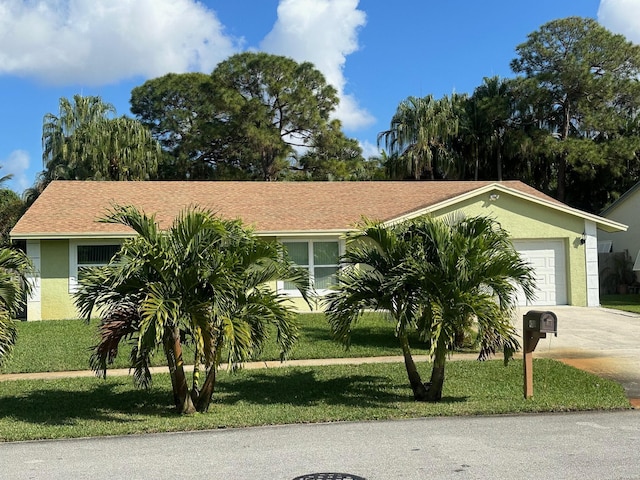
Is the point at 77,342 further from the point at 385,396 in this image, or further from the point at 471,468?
the point at 471,468

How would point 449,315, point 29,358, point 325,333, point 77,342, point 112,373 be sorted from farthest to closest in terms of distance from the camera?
1. point 325,333
2. point 77,342
3. point 29,358
4. point 112,373
5. point 449,315

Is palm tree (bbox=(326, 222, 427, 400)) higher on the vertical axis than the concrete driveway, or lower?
higher

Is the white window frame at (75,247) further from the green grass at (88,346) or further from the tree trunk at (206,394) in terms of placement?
the tree trunk at (206,394)

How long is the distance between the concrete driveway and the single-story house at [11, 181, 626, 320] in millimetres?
1877

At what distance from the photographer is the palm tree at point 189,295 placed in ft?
24.4

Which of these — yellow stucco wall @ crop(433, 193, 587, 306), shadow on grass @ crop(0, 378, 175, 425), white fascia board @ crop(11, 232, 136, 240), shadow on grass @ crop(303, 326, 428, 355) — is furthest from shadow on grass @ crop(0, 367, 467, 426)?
yellow stucco wall @ crop(433, 193, 587, 306)

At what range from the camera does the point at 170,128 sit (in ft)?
119

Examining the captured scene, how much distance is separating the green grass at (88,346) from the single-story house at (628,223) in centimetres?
1502

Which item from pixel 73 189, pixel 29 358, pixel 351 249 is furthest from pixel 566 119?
pixel 29 358

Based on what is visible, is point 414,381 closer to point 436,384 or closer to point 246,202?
point 436,384

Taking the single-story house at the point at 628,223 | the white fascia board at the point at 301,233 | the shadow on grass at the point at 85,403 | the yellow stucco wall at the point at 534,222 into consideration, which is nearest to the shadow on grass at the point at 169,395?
the shadow on grass at the point at 85,403

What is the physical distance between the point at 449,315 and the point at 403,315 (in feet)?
2.06

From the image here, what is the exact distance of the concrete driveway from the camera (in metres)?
10.2

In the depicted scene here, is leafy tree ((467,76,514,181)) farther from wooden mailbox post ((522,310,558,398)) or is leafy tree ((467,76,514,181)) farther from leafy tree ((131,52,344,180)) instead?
wooden mailbox post ((522,310,558,398))
